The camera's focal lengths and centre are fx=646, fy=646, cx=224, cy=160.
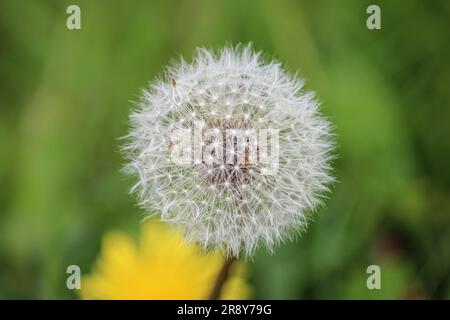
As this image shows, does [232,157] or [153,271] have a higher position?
[232,157]

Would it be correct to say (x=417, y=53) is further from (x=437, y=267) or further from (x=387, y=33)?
(x=437, y=267)

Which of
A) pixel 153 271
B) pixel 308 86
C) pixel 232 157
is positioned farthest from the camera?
pixel 308 86

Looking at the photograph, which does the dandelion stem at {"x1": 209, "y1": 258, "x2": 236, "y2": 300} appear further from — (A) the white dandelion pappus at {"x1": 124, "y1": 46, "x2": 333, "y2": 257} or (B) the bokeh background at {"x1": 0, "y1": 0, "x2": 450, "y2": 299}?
(B) the bokeh background at {"x1": 0, "y1": 0, "x2": 450, "y2": 299}

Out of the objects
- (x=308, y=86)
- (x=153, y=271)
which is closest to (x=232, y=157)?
(x=153, y=271)

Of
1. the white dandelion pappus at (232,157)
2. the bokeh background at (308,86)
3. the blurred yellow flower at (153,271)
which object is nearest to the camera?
the white dandelion pappus at (232,157)

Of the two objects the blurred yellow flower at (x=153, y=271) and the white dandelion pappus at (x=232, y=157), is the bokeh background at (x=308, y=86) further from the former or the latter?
the white dandelion pappus at (x=232, y=157)

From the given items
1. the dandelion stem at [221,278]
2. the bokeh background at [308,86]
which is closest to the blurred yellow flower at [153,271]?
the bokeh background at [308,86]

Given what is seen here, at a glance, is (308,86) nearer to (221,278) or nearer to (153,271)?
(153,271)

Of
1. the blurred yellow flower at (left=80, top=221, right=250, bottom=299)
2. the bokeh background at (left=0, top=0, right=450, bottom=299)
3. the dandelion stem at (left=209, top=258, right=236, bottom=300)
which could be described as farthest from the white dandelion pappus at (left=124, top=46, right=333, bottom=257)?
the bokeh background at (left=0, top=0, right=450, bottom=299)
